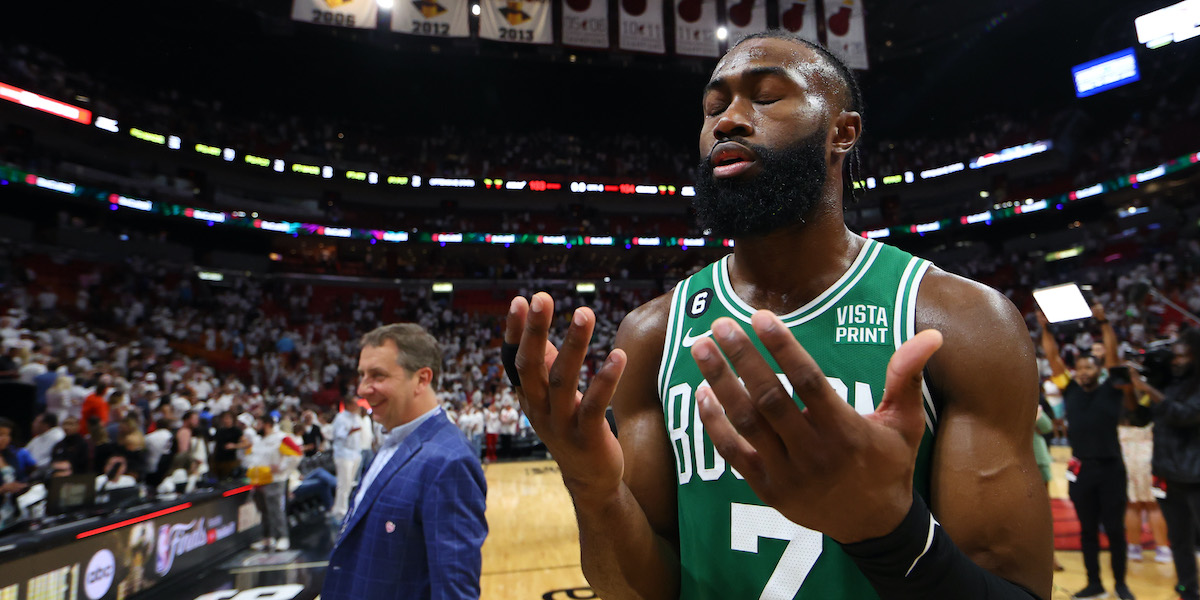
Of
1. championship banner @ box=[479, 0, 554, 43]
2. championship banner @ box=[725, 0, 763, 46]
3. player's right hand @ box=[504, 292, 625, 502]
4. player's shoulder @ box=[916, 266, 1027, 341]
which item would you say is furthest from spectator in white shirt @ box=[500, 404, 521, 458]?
player's right hand @ box=[504, 292, 625, 502]

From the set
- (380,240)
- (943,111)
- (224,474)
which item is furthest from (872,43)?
(224,474)

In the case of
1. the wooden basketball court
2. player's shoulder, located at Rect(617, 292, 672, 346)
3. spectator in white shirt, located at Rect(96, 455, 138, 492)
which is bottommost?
the wooden basketball court

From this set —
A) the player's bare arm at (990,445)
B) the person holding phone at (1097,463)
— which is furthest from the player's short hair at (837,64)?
the person holding phone at (1097,463)

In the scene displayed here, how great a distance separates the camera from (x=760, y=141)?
138 cm

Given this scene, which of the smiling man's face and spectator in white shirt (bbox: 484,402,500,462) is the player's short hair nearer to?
the smiling man's face

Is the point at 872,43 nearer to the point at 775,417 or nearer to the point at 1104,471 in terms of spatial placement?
the point at 1104,471

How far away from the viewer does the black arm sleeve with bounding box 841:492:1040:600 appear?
2.83 feet

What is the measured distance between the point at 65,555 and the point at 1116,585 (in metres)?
7.29

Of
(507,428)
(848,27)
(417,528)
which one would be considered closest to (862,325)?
(417,528)

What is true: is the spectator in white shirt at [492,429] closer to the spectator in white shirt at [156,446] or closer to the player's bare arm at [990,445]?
the spectator in white shirt at [156,446]

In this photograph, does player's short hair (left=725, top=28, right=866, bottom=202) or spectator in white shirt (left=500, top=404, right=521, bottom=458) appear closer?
player's short hair (left=725, top=28, right=866, bottom=202)

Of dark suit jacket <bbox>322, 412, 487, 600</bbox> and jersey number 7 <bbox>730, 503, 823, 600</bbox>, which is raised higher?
jersey number 7 <bbox>730, 503, 823, 600</bbox>

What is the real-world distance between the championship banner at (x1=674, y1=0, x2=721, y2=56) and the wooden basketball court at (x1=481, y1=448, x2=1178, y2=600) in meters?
9.82

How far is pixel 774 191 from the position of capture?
1368 millimetres
